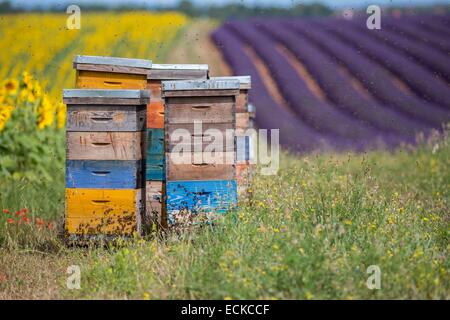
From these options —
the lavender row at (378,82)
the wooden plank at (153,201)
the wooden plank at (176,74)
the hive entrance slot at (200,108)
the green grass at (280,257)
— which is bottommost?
the green grass at (280,257)

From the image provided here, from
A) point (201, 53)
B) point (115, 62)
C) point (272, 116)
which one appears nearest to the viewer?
point (115, 62)

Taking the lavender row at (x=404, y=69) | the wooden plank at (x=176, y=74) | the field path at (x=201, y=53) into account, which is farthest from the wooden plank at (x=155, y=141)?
the field path at (x=201, y=53)

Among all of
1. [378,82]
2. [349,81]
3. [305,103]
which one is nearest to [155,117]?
[305,103]

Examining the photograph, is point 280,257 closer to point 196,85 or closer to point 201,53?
point 196,85

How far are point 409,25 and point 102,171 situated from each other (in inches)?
648

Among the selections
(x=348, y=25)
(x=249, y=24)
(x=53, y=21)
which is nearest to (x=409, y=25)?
(x=348, y=25)

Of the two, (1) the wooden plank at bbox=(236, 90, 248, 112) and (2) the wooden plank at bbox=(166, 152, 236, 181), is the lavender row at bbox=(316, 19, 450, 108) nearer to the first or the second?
(1) the wooden plank at bbox=(236, 90, 248, 112)

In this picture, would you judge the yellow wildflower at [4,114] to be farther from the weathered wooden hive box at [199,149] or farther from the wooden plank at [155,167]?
the weathered wooden hive box at [199,149]

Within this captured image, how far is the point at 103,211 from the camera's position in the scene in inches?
255

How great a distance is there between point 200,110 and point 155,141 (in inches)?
32.4

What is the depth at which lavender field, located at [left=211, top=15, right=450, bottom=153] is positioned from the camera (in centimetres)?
1472

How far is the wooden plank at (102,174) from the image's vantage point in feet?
21.2

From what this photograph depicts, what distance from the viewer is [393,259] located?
16.9 ft

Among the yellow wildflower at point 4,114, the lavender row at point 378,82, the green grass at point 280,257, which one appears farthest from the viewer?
the lavender row at point 378,82
